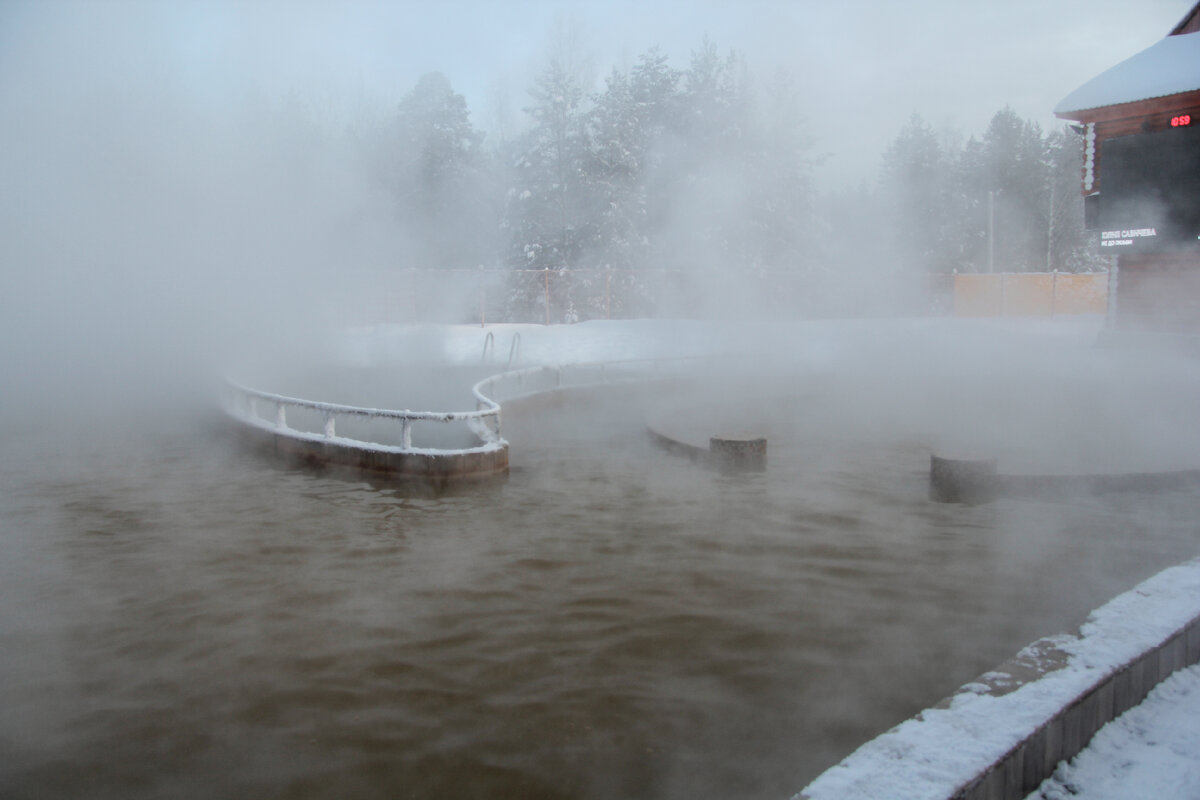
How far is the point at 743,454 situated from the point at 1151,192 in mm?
6661

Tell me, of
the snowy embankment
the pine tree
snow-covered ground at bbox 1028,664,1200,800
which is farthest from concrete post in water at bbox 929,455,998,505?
the snowy embankment

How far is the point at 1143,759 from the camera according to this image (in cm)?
195

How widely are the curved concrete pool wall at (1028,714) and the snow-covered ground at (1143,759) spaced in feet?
0.09

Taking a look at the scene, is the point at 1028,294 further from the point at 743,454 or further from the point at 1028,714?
the point at 1028,714

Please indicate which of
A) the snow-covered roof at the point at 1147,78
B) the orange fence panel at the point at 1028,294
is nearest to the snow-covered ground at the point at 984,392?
the orange fence panel at the point at 1028,294

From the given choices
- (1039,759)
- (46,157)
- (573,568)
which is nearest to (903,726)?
(1039,759)

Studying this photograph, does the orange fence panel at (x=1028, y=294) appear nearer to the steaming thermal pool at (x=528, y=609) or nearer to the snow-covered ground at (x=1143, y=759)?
the steaming thermal pool at (x=528, y=609)

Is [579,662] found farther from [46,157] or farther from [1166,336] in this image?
[1166,336]

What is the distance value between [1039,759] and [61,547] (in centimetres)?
450

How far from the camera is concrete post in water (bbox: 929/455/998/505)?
525 cm

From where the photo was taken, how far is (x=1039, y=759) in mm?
1840

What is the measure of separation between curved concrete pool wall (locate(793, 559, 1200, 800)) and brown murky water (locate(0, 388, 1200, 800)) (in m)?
0.55

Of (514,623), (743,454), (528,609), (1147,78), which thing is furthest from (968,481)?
(1147,78)

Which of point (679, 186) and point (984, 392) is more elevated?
point (679, 186)
